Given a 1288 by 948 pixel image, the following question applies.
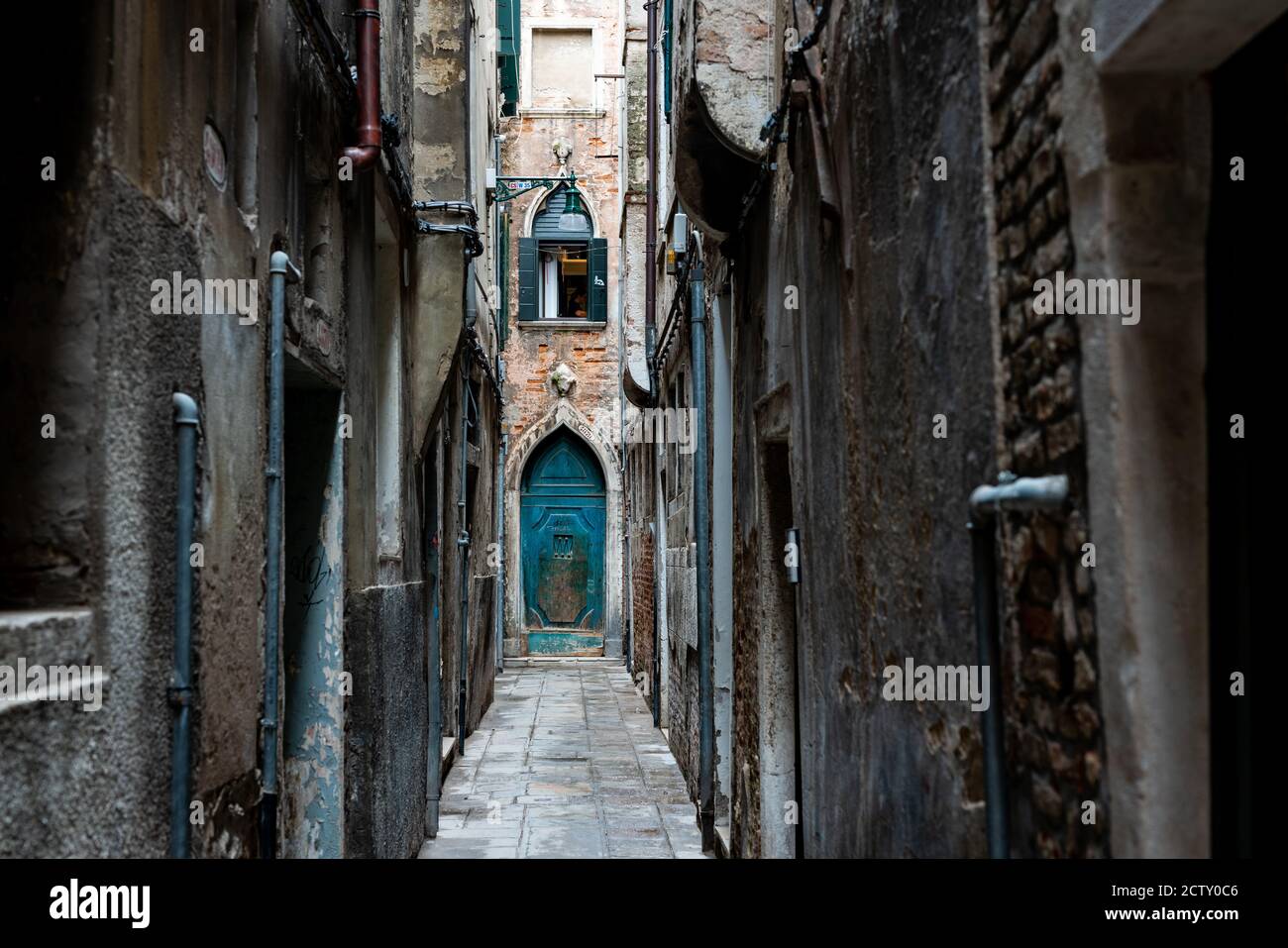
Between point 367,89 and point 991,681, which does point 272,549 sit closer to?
point 991,681

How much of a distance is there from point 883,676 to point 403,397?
3984 millimetres

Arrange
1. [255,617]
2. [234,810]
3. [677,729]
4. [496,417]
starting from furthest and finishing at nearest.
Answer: [496,417] < [677,729] < [255,617] < [234,810]

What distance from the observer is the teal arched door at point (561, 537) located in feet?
68.9

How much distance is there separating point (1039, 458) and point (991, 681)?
49 cm

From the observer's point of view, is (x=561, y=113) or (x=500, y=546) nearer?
(x=500, y=546)

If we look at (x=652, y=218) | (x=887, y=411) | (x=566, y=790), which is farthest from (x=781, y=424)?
(x=652, y=218)

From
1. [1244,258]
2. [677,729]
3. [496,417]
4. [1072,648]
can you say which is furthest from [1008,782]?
[496,417]

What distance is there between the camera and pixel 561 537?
2111 cm

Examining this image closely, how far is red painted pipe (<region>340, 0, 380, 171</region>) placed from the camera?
17.4ft

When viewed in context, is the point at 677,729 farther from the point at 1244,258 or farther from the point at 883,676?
the point at 1244,258

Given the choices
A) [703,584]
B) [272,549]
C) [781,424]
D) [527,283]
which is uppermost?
[527,283]

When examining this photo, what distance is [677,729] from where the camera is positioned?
10.3 m

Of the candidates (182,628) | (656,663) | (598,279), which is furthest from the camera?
(598,279)

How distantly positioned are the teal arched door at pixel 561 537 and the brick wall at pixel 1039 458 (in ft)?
60.7
